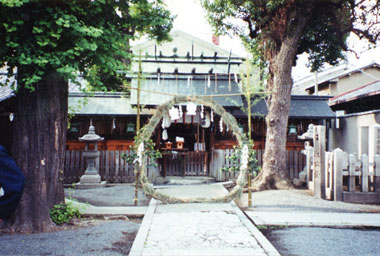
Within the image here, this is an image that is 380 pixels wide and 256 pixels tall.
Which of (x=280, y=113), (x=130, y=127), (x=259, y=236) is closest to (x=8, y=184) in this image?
(x=259, y=236)

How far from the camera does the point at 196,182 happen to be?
12.7 metres

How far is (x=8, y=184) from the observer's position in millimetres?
2160

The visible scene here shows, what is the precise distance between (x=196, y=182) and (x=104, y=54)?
8191mm

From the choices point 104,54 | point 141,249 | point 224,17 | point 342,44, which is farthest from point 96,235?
point 342,44

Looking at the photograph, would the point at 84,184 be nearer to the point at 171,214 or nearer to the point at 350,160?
the point at 171,214

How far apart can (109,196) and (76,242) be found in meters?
4.74

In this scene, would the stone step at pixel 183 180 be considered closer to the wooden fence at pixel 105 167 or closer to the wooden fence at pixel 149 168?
the wooden fence at pixel 149 168

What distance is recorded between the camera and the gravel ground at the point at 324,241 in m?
4.57

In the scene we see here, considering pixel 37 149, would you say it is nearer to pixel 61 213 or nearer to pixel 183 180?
pixel 61 213

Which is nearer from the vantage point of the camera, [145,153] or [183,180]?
[145,153]

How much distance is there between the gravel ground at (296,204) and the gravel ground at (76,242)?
373 centimetres

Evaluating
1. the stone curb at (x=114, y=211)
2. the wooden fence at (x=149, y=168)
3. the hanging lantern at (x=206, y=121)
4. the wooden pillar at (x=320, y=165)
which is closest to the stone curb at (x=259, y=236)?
the stone curb at (x=114, y=211)

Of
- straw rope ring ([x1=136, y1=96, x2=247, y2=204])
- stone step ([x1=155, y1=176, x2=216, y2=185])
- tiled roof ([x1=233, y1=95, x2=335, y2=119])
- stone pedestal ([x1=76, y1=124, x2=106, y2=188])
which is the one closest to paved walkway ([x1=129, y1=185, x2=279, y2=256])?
straw rope ring ([x1=136, y1=96, x2=247, y2=204])

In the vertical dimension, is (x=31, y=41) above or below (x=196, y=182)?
above
